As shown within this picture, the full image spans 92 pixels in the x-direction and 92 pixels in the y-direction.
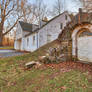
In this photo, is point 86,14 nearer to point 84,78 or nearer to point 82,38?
point 82,38

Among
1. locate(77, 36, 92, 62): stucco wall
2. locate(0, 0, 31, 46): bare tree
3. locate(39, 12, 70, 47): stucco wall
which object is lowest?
locate(77, 36, 92, 62): stucco wall

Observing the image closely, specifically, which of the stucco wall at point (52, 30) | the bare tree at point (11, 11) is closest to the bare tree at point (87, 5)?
the stucco wall at point (52, 30)

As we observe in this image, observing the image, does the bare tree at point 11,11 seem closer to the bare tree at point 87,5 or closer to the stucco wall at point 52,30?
the stucco wall at point 52,30

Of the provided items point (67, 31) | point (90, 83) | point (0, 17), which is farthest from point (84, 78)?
point (0, 17)

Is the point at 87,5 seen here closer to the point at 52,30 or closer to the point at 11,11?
the point at 52,30

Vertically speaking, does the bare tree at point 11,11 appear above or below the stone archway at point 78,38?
above

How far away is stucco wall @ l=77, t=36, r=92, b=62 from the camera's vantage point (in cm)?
548

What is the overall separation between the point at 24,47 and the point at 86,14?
13.5m

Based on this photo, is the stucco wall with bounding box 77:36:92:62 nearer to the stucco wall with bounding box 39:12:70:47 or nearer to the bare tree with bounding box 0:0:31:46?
the stucco wall with bounding box 39:12:70:47

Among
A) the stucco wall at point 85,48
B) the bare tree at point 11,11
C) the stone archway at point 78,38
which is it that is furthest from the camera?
the bare tree at point 11,11

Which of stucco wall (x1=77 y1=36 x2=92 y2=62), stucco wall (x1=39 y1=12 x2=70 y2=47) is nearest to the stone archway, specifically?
stucco wall (x1=77 y1=36 x2=92 y2=62)

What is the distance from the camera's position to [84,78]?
354cm

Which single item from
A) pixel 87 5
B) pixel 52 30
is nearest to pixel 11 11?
pixel 52 30

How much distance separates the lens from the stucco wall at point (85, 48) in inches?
216
